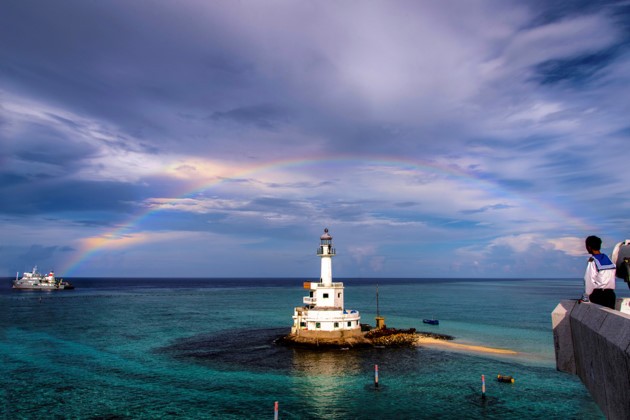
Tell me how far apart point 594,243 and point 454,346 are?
2223 inches

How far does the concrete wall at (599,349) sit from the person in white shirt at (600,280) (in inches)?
10.8

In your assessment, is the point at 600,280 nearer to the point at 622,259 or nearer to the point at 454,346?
the point at 622,259

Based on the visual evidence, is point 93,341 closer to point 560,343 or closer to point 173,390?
point 173,390

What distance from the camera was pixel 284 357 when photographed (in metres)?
52.7

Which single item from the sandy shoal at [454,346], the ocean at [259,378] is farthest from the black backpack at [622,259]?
the sandy shoal at [454,346]

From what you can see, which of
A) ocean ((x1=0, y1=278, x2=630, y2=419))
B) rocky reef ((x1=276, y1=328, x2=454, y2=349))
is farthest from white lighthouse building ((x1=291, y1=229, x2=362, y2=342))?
ocean ((x1=0, y1=278, x2=630, y2=419))

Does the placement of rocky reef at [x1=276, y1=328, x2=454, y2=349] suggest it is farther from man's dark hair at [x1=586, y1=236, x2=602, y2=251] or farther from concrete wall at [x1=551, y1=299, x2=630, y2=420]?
concrete wall at [x1=551, y1=299, x2=630, y2=420]

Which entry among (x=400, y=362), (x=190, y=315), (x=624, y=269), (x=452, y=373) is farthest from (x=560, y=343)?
(x=190, y=315)

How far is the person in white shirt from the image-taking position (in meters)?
7.49

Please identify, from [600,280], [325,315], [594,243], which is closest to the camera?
[600,280]

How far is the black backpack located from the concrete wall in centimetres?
53

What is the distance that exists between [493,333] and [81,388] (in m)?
62.6

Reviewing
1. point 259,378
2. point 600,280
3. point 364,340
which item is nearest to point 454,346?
point 364,340

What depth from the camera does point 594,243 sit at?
27.6 feet
